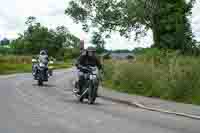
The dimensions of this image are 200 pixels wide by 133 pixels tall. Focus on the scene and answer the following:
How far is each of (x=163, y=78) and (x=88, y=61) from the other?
12.7 ft

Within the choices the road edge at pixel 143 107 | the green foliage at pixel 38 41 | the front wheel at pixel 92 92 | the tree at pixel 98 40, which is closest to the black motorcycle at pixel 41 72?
the road edge at pixel 143 107

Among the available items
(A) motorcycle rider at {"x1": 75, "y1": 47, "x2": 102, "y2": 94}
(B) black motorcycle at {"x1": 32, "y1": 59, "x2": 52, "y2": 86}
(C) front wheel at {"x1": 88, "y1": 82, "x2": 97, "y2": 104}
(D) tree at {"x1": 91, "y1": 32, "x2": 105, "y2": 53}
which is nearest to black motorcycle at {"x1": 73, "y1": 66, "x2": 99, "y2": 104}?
(C) front wheel at {"x1": 88, "y1": 82, "x2": 97, "y2": 104}

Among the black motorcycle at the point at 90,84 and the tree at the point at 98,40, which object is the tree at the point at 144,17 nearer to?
the tree at the point at 98,40

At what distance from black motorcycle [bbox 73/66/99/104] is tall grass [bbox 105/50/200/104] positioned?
3.08m

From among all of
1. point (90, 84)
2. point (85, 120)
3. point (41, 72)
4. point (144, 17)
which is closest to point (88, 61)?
point (90, 84)

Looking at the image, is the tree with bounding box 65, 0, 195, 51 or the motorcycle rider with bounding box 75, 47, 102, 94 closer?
the motorcycle rider with bounding box 75, 47, 102, 94

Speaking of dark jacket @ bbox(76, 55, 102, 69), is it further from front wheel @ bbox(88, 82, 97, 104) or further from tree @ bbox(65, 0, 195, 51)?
tree @ bbox(65, 0, 195, 51)

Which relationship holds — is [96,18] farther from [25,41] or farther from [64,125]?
[25,41]

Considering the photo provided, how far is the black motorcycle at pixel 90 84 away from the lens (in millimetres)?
16750

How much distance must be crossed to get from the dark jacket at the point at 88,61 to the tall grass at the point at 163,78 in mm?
3066

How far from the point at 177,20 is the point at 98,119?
3890cm

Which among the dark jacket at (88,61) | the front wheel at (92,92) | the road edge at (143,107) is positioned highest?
the dark jacket at (88,61)

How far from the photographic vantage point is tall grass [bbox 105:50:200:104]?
718 inches

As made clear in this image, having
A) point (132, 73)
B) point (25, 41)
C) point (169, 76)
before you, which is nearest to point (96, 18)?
point (132, 73)
